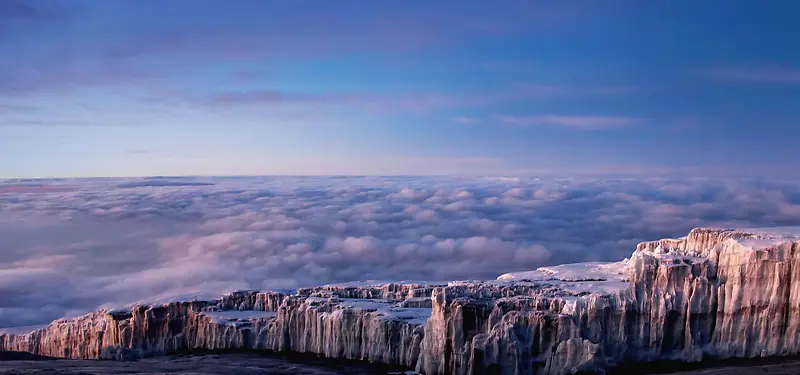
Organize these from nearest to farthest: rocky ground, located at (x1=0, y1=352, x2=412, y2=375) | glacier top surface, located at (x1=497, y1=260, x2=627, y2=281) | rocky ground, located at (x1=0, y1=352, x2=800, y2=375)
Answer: rocky ground, located at (x1=0, y1=352, x2=800, y2=375) → rocky ground, located at (x1=0, y1=352, x2=412, y2=375) → glacier top surface, located at (x1=497, y1=260, x2=627, y2=281)

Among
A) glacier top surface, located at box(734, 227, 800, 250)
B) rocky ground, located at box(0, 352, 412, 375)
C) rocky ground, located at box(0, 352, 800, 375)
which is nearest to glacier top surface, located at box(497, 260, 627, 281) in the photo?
glacier top surface, located at box(734, 227, 800, 250)

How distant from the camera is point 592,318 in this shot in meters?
85.7

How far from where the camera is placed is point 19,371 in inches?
3585

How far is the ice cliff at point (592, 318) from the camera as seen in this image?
83625 millimetres

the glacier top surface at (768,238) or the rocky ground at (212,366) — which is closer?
the glacier top surface at (768,238)

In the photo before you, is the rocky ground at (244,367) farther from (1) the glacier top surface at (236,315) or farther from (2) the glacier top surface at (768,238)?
(2) the glacier top surface at (768,238)

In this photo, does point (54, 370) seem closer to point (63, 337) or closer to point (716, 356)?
point (63, 337)

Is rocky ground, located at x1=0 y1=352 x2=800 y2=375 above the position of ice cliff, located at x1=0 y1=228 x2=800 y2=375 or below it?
below

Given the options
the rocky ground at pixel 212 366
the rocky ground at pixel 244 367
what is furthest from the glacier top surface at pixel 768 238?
the rocky ground at pixel 212 366

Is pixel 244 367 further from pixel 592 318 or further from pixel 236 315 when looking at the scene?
pixel 592 318

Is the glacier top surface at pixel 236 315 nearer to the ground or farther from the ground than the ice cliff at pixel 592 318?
nearer to the ground

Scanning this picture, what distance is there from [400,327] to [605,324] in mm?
24659

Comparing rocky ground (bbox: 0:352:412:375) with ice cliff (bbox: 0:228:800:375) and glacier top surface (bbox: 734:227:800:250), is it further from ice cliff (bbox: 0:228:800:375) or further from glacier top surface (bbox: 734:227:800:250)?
glacier top surface (bbox: 734:227:800:250)

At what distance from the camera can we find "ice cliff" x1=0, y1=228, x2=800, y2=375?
83.6m
